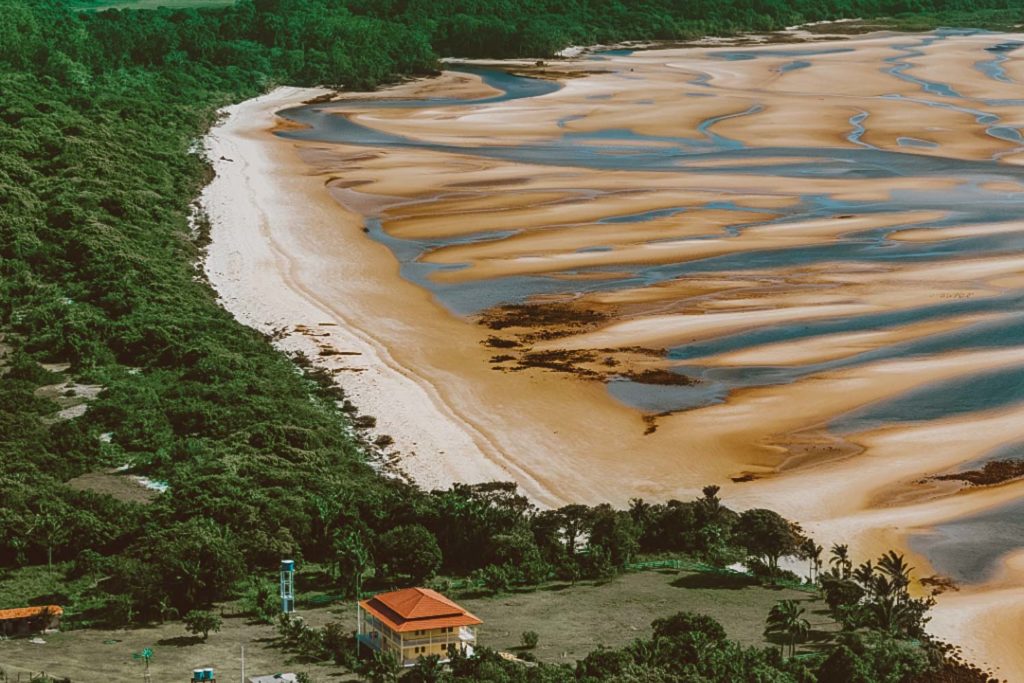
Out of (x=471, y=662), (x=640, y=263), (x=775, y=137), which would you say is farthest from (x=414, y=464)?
(x=775, y=137)

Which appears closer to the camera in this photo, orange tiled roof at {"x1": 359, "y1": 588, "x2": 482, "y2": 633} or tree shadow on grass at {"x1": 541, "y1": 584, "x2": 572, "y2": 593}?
orange tiled roof at {"x1": 359, "y1": 588, "x2": 482, "y2": 633}

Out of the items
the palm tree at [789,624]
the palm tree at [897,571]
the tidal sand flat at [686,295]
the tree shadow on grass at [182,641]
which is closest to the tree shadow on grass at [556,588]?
the palm tree at [789,624]

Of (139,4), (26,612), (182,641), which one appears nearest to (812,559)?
(182,641)

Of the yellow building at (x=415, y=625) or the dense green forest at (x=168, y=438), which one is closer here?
the yellow building at (x=415, y=625)

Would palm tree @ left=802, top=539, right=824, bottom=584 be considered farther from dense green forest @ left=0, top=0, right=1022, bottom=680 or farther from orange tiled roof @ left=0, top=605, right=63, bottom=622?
orange tiled roof @ left=0, top=605, right=63, bottom=622

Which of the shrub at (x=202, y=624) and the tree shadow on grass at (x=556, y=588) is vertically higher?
the shrub at (x=202, y=624)

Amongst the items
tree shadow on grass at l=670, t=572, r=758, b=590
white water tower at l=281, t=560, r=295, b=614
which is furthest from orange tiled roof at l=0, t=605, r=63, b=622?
tree shadow on grass at l=670, t=572, r=758, b=590

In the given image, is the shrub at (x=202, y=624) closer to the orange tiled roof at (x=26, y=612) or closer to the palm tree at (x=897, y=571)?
the orange tiled roof at (x=26, y=612)
